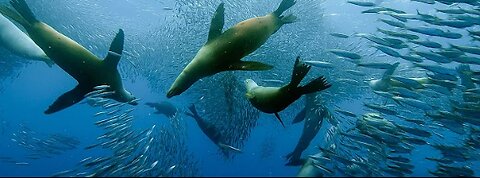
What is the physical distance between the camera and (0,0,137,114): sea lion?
2.76 m

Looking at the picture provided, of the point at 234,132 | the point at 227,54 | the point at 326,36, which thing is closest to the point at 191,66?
the point at 227,54

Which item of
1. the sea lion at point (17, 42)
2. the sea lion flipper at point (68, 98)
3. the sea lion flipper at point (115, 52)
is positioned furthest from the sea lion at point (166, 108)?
the sea lion flipper at point (115, 52)

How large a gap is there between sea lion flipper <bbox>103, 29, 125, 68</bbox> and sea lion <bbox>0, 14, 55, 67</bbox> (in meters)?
1.09

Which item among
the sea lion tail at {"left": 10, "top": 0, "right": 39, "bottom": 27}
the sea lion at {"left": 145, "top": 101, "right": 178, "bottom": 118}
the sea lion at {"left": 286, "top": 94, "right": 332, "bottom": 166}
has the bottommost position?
the sea lion at {"left": 286, "top": 94, "right": 332, "bottom": 166}

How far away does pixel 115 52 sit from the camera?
2.95m

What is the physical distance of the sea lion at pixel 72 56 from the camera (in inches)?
109

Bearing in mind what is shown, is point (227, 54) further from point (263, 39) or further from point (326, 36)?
point (326, 36)

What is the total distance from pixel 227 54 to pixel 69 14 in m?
14.6

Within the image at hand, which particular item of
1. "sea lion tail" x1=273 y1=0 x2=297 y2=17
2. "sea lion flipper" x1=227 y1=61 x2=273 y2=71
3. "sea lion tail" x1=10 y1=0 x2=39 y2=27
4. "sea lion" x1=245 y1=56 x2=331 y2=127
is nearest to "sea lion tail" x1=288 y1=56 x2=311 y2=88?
"sea lion" x1=245 y1=56 x2=331 y2=127

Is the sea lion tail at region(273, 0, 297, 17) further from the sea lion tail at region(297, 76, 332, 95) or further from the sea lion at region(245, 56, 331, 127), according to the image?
the sea lion tail at region(297, 76, 332, 95)

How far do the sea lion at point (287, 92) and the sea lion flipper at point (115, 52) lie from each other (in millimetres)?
1017

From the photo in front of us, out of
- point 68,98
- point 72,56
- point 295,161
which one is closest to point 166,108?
point 295,161

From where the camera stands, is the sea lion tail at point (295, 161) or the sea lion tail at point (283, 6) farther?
the sea lion tail at point (295, 161)

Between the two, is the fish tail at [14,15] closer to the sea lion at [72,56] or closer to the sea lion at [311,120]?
the sea lion at [72,56]
